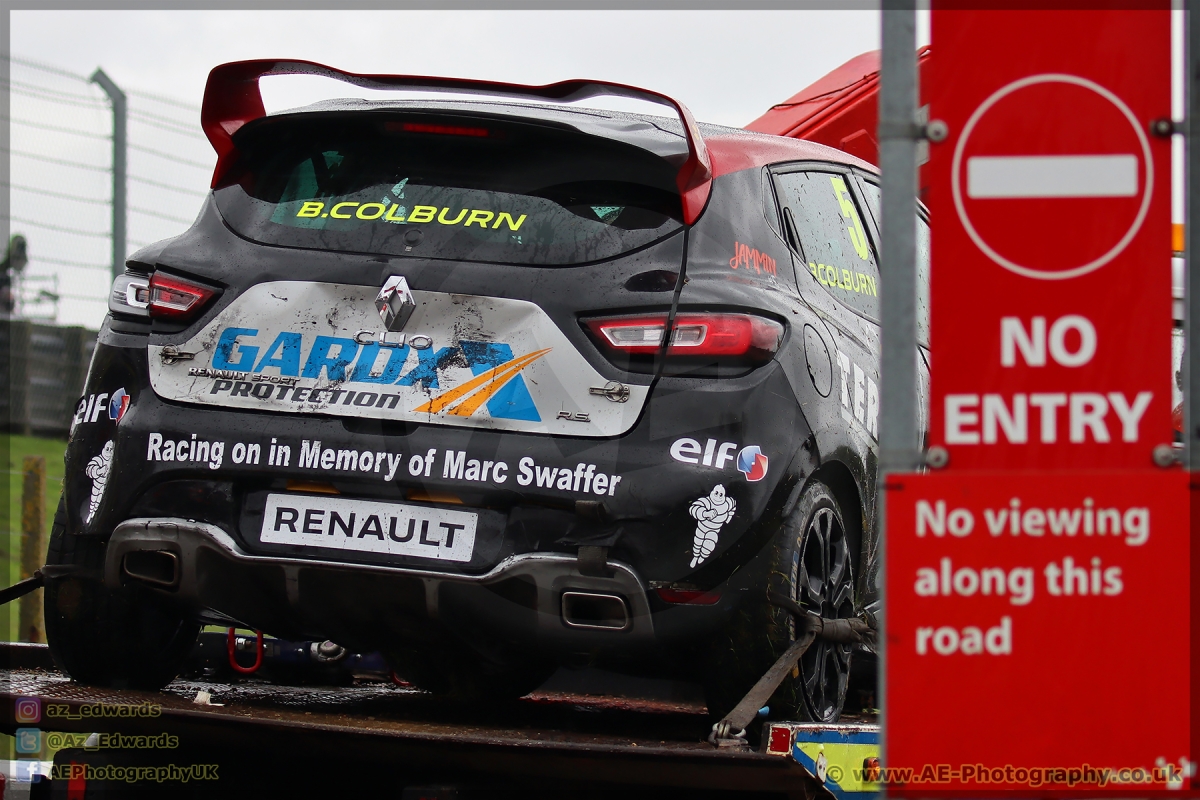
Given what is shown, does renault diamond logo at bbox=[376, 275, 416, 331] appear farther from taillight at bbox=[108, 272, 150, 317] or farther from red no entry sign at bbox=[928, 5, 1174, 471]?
red no entry sign at bbox=[928, 5, 1174, 471]

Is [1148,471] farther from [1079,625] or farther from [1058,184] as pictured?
[1058,184]

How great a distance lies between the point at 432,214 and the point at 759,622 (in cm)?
134

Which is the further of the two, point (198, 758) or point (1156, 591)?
point (198, 758)

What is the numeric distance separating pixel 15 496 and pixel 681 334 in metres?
9.63

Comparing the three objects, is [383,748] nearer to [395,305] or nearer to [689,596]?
[689,596]

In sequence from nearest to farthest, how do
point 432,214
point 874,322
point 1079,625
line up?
point 1079,625 → point 432,214 → point 874,322

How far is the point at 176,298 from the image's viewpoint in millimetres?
4047

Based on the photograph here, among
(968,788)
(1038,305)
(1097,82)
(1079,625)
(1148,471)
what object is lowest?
(968,788)

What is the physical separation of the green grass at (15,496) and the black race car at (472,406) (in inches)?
252

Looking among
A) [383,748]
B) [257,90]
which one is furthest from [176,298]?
[383,748]

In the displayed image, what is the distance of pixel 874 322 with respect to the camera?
4.84m

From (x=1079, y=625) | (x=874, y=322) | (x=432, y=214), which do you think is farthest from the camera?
(x=874, y=322)

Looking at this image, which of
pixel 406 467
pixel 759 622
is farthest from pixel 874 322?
pixel 406 467

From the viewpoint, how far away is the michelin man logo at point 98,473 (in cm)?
408
